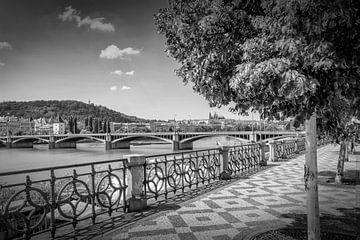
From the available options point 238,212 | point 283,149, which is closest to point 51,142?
point 283,149

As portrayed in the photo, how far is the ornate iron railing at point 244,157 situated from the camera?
12096 millimetres

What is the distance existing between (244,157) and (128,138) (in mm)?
63044

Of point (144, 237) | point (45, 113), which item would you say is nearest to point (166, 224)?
point (144, 237)

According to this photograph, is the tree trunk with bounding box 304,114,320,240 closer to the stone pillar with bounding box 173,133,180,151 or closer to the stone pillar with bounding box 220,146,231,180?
the stone pillar with bounding box 220,146,231,180

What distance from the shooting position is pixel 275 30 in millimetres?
3076

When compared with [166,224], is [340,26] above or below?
above

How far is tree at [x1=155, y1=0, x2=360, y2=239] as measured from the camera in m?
2.79

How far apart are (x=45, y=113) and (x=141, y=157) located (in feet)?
596

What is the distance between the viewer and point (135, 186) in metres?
6.66

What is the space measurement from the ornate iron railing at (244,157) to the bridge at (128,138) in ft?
128

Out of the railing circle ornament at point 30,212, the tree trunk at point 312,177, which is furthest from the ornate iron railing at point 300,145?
the railing circle ornament at point 30,212

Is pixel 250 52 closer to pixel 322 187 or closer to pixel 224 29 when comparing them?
pixel 224 29

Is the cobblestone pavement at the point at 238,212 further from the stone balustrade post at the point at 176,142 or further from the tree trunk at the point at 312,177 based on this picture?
the stone balustrade post at the point at 176,142

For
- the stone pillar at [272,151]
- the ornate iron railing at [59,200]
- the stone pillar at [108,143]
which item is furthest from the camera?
the stone pillar at [108,143]
